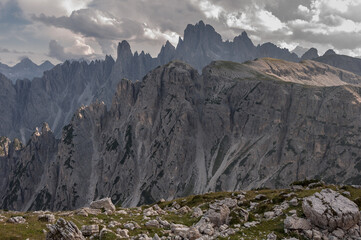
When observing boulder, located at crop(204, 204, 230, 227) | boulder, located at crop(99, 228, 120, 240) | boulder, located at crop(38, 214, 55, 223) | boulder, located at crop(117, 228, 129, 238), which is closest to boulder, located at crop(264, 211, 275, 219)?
boulder, located at crop(204, 204, 230, 227)

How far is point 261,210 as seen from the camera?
139 feet

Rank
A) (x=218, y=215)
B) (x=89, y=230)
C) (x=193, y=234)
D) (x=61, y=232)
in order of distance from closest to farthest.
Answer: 1. (x=61, y=232)
2. (x=89, y=230)
3. (x=193, y=234)
4. (x=218, y=215)

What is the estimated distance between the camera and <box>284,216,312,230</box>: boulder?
32.1 metres

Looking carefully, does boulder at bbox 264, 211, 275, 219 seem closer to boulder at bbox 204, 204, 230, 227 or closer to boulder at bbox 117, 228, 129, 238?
boulder at bbox 204, 204, 230, 227

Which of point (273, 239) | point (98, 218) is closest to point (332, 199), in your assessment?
point (273, 239)

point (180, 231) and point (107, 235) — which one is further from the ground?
point (107, 235)

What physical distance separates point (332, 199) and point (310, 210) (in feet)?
17.4

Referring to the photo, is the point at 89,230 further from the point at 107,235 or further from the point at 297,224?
the point at 297,224

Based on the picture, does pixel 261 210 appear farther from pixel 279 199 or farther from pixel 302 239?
pixel 302 239

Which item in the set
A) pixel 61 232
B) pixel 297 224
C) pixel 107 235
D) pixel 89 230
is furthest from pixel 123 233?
pixel 297 224

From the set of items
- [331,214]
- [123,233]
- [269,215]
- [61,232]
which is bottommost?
[269,215]

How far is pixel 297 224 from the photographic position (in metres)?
32.5

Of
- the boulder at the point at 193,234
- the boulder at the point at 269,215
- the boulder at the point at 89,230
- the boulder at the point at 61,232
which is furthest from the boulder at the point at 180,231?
the boulder at the point at 269,215

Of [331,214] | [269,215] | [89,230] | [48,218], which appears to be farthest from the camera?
[269,215]
